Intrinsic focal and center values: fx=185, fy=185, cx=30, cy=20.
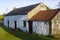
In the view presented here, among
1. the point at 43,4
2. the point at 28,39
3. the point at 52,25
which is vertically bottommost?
the point at 28,39

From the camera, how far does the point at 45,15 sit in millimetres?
32031

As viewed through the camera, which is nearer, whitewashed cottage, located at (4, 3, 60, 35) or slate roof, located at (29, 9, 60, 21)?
whitewashed cottage, located at (4, 3, 60, 35)

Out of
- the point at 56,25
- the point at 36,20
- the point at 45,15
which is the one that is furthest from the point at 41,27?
the point at 45,15

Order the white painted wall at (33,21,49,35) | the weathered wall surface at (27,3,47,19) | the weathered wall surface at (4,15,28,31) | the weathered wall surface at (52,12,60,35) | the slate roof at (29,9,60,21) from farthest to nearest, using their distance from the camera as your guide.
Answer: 1. the weathered wall surface at (4,15,28,31)
2. the weathered wall surface at (27,3,47,19)
3. the slate roof at (29,9,60,21)
4. the white painted wall at (33,21,49,35)
5. the weathered wall surface at (52,12,60,35)

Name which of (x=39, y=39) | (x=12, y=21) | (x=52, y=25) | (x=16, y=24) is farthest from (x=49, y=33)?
(x=12, y=21)

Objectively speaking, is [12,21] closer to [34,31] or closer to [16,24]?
[16,24]

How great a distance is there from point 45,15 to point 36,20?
Result: 1799 mm

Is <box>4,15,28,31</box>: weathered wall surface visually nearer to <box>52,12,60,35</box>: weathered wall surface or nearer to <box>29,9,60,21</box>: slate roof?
<box>29,9,60,21</box>: slate roof

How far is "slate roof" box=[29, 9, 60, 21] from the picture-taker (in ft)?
96.7

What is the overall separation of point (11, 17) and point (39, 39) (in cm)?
1900

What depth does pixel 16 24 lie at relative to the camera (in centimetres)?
4022

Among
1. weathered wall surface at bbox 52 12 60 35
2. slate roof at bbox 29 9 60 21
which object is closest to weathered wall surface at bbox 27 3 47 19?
slate roof at bbox 29 9 60 21

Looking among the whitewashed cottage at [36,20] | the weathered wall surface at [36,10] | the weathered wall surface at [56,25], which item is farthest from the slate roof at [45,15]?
the weathered wall surface at [36,10]

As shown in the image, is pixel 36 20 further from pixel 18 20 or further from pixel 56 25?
pixel 18 20
